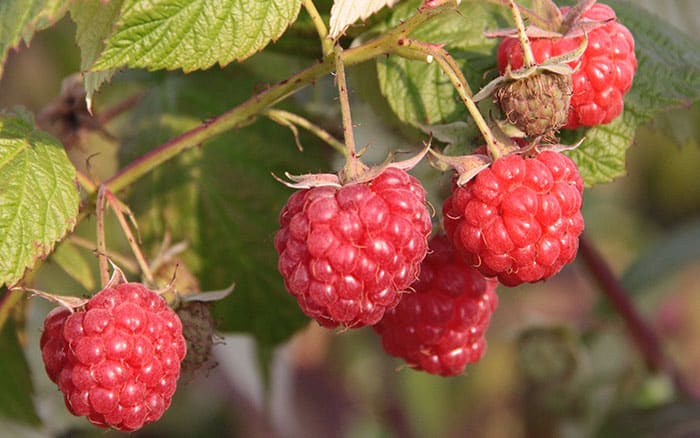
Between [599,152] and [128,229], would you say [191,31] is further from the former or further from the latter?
[599,152]

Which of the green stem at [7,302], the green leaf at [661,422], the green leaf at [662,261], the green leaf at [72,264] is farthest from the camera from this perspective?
the green leaf at [662,261]

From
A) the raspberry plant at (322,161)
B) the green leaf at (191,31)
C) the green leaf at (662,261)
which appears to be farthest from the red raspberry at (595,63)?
the green leaf at (662,261)

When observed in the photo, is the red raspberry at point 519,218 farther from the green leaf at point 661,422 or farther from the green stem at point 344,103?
the green leaf at point 661,422

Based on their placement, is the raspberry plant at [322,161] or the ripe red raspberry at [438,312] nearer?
the raspberry plant at [322,161]

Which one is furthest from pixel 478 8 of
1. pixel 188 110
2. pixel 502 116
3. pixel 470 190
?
pixel 188 110

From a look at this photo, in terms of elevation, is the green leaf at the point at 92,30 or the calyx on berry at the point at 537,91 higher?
the green leaf at the point at 92,30

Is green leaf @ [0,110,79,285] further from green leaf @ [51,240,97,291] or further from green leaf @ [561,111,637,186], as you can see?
green leaf @ [561,111,637,186]
